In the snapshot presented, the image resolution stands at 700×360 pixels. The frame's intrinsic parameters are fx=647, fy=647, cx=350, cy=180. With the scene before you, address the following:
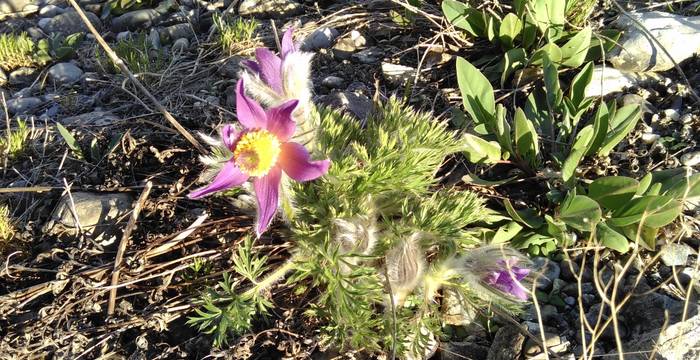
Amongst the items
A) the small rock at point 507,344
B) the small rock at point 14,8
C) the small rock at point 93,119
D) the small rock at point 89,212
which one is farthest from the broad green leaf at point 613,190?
the small rock at point 14,8

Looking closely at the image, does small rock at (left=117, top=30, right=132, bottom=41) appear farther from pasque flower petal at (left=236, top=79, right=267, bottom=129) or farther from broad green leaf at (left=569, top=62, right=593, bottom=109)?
broad green leaf at (left=569, top=62, right=593, bottom=109)

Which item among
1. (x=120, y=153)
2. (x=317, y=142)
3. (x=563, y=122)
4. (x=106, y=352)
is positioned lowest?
(x=106, y=352)

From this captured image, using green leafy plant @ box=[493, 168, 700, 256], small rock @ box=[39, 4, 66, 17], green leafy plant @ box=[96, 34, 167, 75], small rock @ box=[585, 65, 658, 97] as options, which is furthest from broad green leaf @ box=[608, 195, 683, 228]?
small rock @ box=[39, 4, 66, 17]

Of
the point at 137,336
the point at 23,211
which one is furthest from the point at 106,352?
the point at 23,211

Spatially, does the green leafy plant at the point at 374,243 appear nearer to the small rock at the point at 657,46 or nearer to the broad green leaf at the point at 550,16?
the broad green leaf at the point at 550,16

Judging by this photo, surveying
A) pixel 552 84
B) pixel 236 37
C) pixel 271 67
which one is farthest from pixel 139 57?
pixel 552 84

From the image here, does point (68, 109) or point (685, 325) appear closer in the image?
point (685, 325)

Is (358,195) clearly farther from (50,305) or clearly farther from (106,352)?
(50,305)
